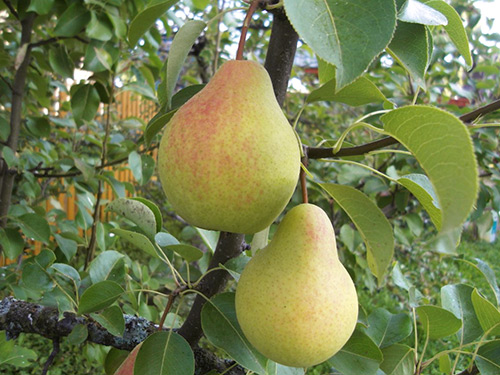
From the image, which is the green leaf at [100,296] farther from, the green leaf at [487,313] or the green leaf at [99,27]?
the green leaf at [99,27]

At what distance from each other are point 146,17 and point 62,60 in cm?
120

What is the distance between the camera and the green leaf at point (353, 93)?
0.68 meters

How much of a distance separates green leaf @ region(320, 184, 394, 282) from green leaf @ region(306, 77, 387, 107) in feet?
0.51

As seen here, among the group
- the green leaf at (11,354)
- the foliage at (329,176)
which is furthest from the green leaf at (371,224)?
the green leaf at (11,354)

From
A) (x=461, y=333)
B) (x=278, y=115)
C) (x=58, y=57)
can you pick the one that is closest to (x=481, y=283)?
(x=461, y=333)

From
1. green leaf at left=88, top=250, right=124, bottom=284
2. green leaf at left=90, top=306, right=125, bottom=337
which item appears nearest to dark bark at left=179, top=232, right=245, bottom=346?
green leaf at left=90, top=306, right=125, bottom=337

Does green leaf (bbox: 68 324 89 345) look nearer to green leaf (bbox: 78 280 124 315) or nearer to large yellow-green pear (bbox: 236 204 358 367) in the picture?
green leaf (bbox: 78 280 124 315)

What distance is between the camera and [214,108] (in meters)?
0.52

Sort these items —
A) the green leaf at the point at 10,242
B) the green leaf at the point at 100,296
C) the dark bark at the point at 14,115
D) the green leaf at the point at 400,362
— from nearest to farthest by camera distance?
the green leaf at the point at 100,296 → the green leaf at the point at 400,362 → the green leaf at the point at 10,242 → the dark bark at the point at 14,115

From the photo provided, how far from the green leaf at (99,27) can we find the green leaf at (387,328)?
3.89ft

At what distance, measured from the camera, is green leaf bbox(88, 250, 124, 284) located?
3.03ft

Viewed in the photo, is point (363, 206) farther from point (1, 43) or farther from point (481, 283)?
point (481, 283)

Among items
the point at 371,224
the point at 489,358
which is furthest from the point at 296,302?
the point at 489,358

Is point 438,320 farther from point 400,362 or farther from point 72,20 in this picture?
point 72,20
